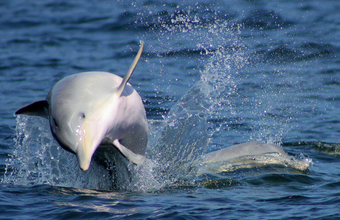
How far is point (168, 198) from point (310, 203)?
1699 mm

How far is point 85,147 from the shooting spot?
439 centimetres

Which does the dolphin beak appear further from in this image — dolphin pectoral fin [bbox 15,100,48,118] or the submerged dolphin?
the submerged dolphin

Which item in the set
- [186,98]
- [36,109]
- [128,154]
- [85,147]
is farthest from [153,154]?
[85,147]

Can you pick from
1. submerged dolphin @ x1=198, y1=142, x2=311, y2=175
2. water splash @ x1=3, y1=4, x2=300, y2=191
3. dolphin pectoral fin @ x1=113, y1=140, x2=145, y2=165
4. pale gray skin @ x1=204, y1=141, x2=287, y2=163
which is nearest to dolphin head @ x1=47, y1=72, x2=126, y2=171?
dolphin pectoral fin @ x1=113, y1=140, x2=145, y2=165

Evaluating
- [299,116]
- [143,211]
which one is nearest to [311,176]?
[143,211]

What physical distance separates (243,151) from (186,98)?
57.8 inches

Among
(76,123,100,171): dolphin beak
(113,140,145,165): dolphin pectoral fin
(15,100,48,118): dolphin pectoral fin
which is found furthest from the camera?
(15,100,48,118): dolphin pectoral fin

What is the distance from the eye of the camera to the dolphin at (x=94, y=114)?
4.47m

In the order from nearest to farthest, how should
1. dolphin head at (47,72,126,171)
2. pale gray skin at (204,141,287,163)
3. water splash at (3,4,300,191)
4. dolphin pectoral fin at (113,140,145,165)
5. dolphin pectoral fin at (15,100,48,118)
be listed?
1. dolphin head at (47,72,126,171)
2. dolphin pectoral fin at (113,140,145,165)
3. dolphin pectoral fin at (15,100,48,118)
4. water splash at (3,4,300,191)
5. pale gray skin at (204,141,287,163)

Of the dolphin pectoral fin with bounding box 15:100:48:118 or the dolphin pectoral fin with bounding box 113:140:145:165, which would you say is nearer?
the dolphin pectoral fin with bounding box 113:140:145:165

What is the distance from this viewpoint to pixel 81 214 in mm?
4953

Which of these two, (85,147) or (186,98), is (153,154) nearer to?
(186,98)

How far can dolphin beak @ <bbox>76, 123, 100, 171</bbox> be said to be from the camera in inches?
170

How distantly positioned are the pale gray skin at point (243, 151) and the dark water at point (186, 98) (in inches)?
16.1
